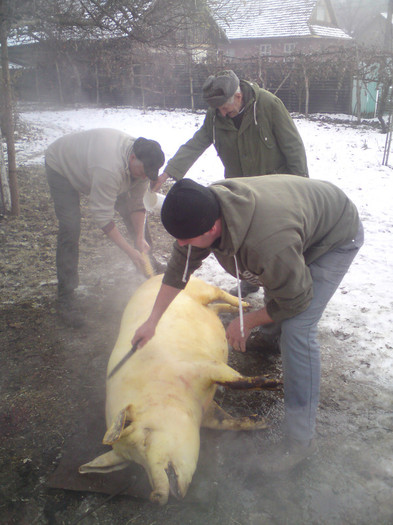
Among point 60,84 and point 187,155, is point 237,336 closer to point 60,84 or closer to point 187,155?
point 187,155

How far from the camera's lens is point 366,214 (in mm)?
6238

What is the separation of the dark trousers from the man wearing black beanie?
1674 millimetres

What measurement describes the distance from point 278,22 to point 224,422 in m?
28.2

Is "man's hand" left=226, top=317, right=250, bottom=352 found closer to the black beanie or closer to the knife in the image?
the knife

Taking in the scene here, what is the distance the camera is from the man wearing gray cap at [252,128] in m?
3.15

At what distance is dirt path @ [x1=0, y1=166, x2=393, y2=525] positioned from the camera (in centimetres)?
210

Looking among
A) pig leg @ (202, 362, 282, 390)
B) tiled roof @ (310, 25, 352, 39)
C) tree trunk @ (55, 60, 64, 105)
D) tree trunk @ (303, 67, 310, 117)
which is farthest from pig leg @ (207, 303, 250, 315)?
tiled roof @ (310, 25, 352, 39)

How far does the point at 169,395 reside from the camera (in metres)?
2.29

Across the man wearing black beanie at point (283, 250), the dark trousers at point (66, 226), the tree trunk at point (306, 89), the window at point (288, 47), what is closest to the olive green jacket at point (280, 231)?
the man wearing black beanie at point (283, 250)

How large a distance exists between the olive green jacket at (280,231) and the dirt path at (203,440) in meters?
0.92

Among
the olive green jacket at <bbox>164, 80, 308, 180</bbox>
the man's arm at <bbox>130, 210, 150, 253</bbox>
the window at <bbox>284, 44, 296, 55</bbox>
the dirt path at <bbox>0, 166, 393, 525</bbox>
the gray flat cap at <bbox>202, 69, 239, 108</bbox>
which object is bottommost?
the dirt path at <bbox>0, 166, 393, 525</bbox>

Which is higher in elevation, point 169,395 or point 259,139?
point 259,139

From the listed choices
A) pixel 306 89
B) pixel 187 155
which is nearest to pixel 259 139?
pixel 187 155

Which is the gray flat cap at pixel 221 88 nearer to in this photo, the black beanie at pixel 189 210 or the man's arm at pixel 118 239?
the man's arm at pixel 118 239
